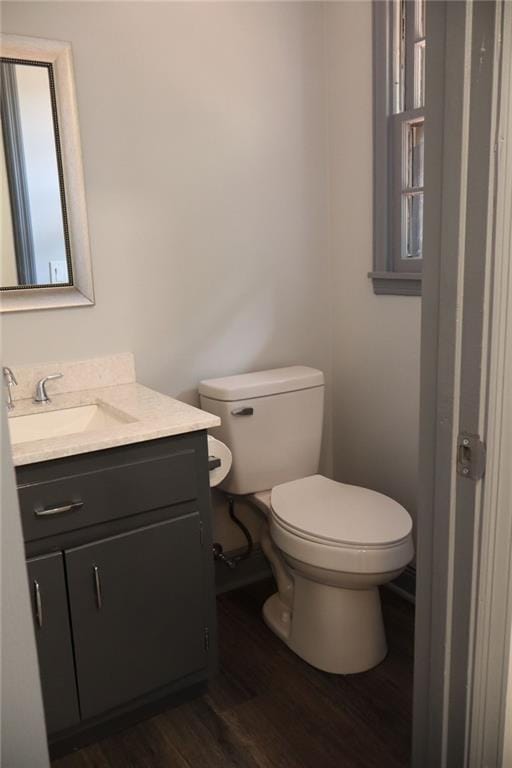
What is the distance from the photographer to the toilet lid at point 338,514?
1939 millimetres

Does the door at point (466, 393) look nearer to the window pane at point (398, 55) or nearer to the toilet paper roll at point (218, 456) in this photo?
the toilet paper roll at point (218, 456)

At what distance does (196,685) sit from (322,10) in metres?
2.33

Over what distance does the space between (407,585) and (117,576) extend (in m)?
1.18

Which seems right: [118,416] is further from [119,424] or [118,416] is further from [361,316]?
[361,316]

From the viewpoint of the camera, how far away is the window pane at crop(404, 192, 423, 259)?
2309mm

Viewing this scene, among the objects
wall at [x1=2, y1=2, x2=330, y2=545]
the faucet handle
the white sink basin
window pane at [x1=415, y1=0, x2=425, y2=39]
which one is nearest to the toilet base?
wall at [x1=2, y1=2, x2=330, y2=545]

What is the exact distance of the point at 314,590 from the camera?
210 cm

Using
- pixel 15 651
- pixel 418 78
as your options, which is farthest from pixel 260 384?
pixel 15 651

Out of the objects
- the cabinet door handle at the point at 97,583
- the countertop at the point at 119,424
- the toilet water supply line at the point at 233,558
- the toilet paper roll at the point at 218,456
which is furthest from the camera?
the toilet water supply line at the point at 233,558

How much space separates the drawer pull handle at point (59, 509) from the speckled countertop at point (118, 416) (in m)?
0.13

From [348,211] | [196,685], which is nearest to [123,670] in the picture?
[196,685]

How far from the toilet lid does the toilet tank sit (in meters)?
0.11

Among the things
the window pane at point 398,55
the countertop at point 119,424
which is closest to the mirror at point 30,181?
the countertop at point 119,424

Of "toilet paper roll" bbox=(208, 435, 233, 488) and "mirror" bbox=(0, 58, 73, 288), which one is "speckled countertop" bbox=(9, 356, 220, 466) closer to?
"toilet paper roll" bbox=(208, 435, 233, 488)
